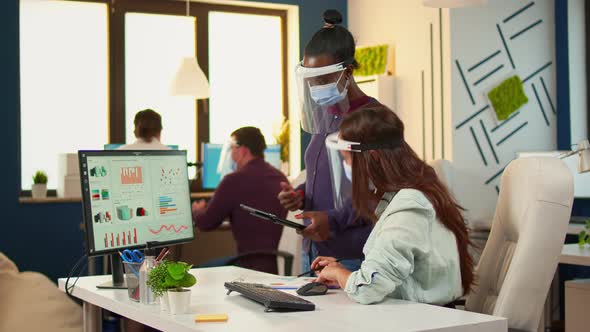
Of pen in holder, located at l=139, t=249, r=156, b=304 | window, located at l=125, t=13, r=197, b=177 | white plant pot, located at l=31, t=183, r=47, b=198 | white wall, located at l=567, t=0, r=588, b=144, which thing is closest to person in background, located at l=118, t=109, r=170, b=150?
white plant pot, located at l=31, t=183, r=47, b=198

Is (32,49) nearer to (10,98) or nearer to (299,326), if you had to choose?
(10,98)

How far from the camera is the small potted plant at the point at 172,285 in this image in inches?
83.8

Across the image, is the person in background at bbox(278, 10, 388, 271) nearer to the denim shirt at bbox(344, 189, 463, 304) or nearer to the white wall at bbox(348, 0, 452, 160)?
the denim shirt at bbox(344, 189, 463, 304)

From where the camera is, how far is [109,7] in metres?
6.95

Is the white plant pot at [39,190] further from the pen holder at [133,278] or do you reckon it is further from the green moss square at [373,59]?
the pen holder at [133,278]

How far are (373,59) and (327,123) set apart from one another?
427 centimetres

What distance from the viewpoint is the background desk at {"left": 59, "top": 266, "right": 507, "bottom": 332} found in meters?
1.90

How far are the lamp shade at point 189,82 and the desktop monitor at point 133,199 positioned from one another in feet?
11.7

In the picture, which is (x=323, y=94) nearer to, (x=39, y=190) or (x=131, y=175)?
(x=131, y=175)

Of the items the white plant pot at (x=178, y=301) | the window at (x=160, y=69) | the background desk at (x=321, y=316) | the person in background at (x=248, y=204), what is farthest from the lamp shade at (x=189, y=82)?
the white plant pot at (x=178, y=301)

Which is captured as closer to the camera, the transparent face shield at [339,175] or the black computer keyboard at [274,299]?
the black computer keyboard at [274,299]

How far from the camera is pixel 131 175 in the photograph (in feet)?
9.29

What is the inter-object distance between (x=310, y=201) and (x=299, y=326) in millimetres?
1182

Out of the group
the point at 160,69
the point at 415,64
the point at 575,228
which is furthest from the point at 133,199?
the point at 160,69
